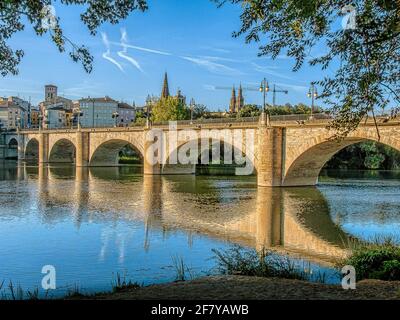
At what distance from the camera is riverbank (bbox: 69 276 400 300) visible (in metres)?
7.41

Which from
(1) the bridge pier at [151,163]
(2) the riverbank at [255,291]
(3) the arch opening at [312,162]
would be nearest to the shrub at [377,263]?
(2) the riverbank at [255,291]

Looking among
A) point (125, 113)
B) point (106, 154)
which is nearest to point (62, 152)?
point (106, 154)

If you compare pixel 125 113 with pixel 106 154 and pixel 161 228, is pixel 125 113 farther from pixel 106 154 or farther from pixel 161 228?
pixel 161 228

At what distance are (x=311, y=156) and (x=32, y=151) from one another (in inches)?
2910

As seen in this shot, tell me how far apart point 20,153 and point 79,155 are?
32778 millimetres

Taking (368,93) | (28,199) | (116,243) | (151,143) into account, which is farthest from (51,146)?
(368,93)

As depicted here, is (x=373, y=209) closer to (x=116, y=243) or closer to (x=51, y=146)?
(x=116, y=243)

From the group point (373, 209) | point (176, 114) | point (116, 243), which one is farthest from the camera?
point (176, 114)

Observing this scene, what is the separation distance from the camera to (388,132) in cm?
2814

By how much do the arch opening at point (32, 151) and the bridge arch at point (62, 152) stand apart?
37.4ft

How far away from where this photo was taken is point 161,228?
62.1 ft

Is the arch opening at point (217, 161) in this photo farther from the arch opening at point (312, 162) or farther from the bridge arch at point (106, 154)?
the arch opening at point (312, 162)

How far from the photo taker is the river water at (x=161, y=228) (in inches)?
502

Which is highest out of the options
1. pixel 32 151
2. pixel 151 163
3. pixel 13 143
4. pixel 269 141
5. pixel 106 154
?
pixel 13 143
